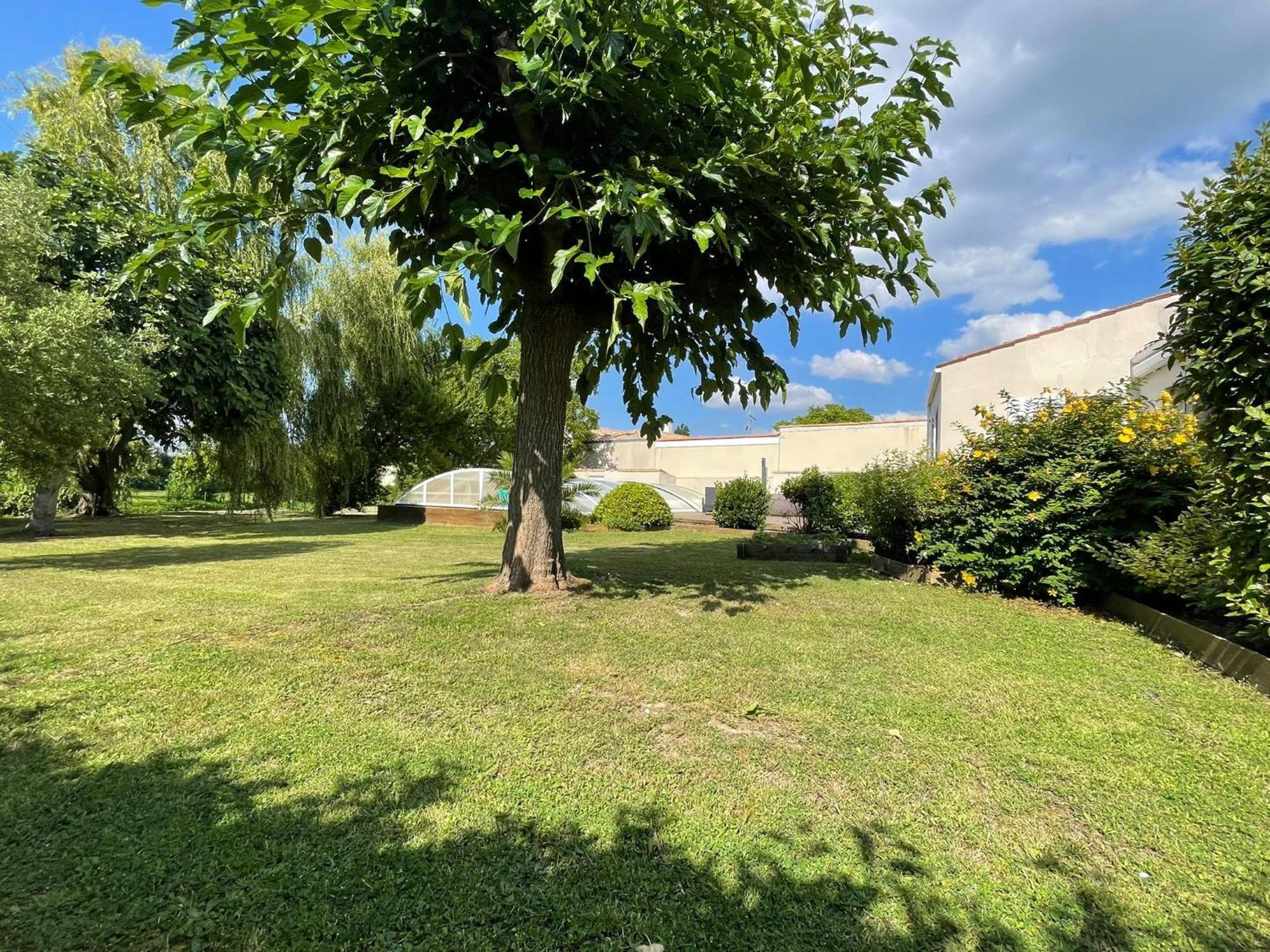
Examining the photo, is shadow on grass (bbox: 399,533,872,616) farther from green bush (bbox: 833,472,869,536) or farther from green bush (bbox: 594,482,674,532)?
green bush (bbox: 594,482,674,532)

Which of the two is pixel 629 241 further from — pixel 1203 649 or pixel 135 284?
pixel 1203 649

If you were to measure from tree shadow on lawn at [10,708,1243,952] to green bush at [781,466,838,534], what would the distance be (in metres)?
11.9

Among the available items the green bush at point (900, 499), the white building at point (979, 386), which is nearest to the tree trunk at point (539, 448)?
the white building at point (979, 386)

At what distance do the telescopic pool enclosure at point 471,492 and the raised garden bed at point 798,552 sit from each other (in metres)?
7.85

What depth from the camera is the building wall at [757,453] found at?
1015 inches

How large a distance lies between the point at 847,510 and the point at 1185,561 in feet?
29.8

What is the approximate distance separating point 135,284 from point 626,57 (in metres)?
3.94

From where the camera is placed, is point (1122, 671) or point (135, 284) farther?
point (135, 284)

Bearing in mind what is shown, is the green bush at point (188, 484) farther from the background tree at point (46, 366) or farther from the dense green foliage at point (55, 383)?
the dense green foliage at point (55, 383)

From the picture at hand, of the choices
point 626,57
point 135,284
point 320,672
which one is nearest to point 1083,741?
point 320,672

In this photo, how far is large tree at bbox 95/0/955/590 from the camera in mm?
3838

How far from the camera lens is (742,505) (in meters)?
15.9

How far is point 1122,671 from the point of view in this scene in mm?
3881

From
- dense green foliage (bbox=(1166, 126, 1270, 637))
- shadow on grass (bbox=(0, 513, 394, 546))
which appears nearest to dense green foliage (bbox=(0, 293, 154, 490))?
shadow on grass (bbox=(0, 513, 394, 546))
